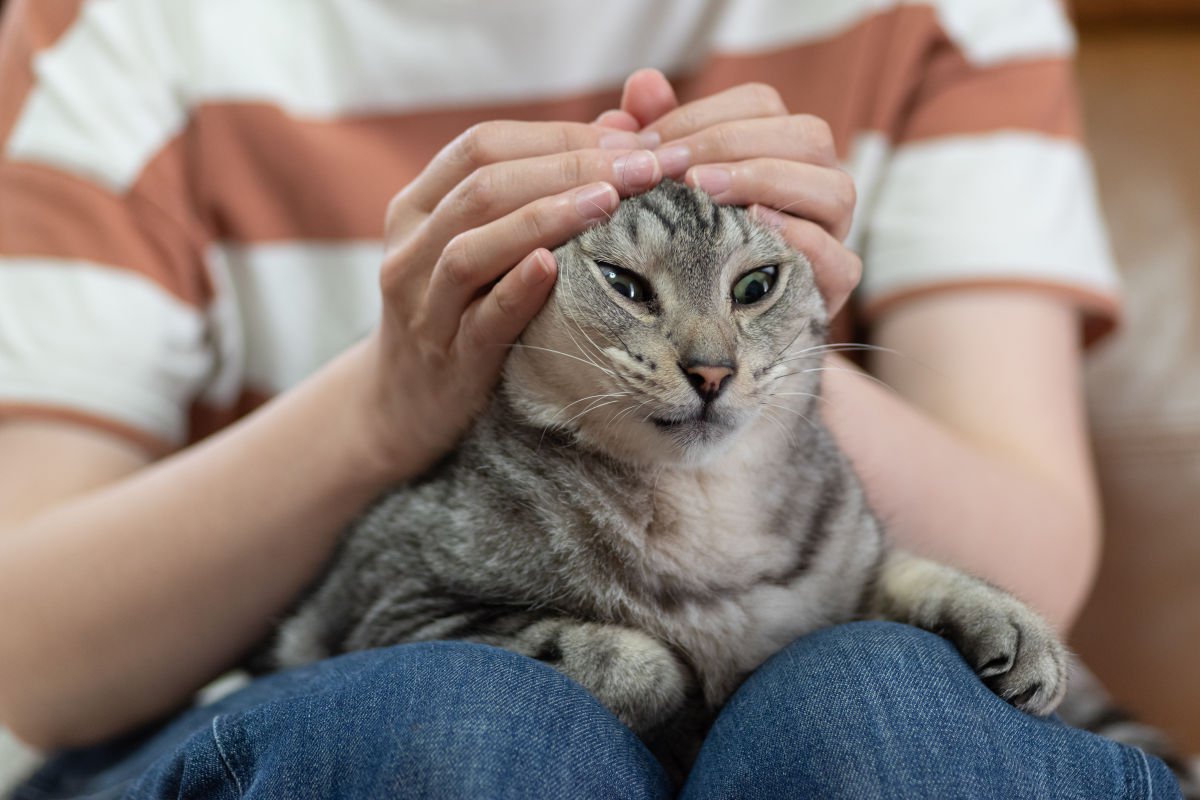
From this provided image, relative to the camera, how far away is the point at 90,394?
96 cm

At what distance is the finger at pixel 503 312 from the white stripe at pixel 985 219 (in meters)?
0.54

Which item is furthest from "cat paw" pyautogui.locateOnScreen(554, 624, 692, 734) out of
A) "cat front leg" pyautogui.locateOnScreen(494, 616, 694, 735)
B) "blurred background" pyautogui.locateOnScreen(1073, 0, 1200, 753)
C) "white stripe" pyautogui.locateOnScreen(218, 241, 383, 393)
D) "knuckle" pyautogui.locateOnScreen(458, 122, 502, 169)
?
"blurred background" pyautogui.locateOnScreen(1073, 0, 1200, 753)

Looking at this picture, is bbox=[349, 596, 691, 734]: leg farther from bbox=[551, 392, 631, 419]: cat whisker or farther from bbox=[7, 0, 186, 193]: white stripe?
bbox=[7, 0, 186, 193]: white stripe

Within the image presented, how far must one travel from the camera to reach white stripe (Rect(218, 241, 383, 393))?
1.05 meters

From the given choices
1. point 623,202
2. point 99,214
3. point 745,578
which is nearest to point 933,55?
point 623,202

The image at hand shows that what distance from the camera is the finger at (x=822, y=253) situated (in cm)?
71

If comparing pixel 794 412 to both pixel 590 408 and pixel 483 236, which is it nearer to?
pixel 590 408

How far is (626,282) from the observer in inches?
26.4

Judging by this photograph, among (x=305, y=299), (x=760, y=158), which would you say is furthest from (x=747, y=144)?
(x=305, y=299)

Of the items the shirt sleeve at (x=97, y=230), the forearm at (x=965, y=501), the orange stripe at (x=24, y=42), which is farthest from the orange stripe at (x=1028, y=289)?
the orange stripe at (x=24, y=42)

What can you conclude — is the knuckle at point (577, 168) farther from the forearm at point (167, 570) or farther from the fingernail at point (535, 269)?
the forearm at point (167, 570)

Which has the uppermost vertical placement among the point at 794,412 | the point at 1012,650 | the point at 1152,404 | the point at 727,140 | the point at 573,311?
the point at 727,140

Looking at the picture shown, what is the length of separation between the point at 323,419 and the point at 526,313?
0.28 metres

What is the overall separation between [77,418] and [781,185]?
752 mm
